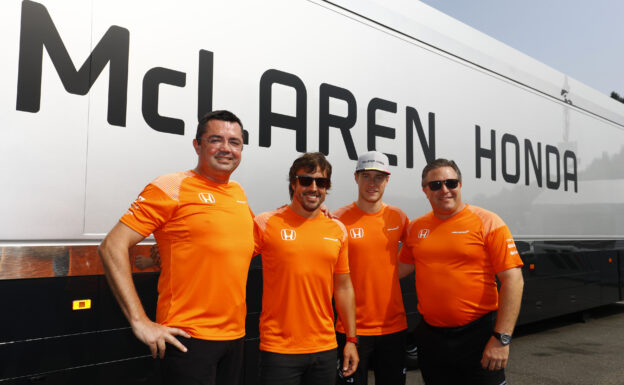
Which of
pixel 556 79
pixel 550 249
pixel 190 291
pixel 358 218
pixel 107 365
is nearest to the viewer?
pixel 190 291

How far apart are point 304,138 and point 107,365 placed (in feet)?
5.61

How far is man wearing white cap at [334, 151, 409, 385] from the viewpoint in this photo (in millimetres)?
2561

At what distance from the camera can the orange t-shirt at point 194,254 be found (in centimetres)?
196

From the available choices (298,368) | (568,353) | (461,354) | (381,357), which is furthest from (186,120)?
(568,353)

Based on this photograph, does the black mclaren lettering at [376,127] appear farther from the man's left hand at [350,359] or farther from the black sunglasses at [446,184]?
the man's left hand at [350,359]

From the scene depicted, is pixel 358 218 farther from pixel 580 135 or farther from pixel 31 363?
pixel 580 135

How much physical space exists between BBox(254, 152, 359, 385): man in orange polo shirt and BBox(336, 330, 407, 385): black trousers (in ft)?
0.62

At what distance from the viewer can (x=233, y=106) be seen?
9.53 ft

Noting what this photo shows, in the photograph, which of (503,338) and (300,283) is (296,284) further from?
(503,338)

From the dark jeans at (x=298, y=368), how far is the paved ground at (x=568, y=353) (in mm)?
2362

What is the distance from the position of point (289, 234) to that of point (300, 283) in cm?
22

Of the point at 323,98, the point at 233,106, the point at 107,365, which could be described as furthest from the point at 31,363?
the point at 323,98

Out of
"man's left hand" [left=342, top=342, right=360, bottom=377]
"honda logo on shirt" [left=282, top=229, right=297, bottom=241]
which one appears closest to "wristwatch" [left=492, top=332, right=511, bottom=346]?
"man's left hand" [left=342, top=342, right=360, bottom=377]

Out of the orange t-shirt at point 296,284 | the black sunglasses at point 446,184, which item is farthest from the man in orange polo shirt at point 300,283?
the black sunglasses at point 446,184
